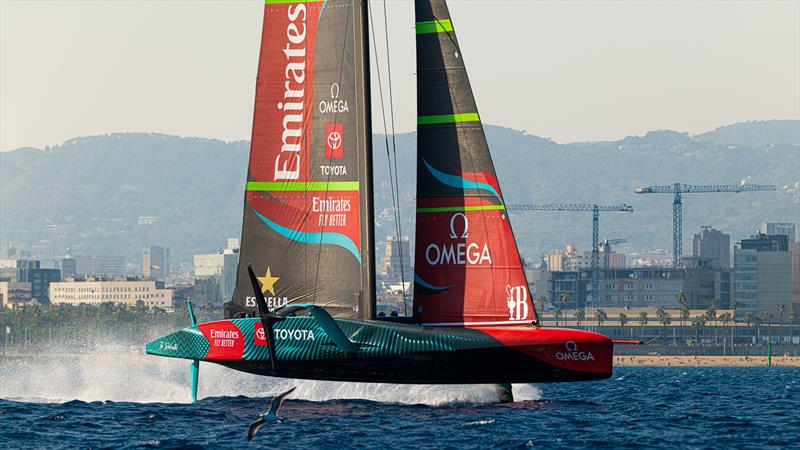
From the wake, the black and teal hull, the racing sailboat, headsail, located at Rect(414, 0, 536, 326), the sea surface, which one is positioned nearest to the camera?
the sea surface

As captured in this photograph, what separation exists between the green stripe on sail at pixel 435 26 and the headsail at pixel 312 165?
1.81 meters

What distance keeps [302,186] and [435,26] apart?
6.37 m

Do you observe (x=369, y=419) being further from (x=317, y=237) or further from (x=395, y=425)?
(x=317, y=237)

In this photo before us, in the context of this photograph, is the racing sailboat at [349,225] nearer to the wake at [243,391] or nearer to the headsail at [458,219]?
the headsail at [458,219]

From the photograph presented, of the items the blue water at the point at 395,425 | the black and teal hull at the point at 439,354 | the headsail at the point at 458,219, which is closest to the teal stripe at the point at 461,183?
the headsail at the point at 458,219

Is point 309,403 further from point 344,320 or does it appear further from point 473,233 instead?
point 473,233

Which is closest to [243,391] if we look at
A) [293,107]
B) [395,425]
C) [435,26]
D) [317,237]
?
[317,237]

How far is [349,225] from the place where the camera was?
137ft

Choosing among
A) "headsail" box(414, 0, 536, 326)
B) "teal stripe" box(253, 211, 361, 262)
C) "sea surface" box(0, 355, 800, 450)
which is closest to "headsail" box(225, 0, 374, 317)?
"teal stripe" box(253, 211, 361, 262)

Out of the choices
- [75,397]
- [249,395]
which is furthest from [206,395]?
[75,397]

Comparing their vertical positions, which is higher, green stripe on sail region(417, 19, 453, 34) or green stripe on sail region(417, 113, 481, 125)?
green stripe on sail region(417, 19, 453, 34)

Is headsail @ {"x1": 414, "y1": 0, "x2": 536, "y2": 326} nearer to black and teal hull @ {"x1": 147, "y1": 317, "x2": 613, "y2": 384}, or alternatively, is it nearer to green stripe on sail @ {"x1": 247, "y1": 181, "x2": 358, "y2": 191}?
black and teal hull @ {"x1": 147, "y1": 317, "x2": 613, "y2": 384}

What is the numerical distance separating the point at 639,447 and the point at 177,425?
1257 cm

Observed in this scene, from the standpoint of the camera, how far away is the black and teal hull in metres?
39.4
